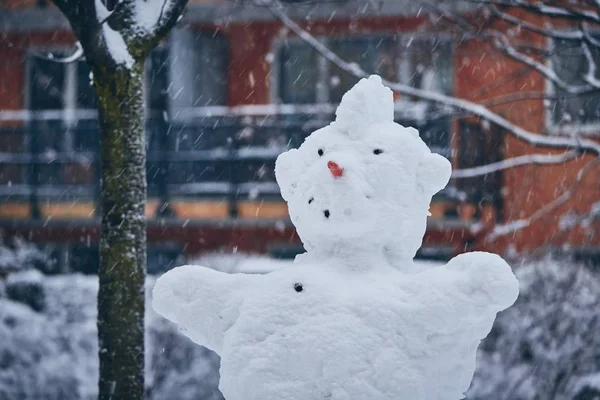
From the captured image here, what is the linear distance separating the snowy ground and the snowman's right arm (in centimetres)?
407

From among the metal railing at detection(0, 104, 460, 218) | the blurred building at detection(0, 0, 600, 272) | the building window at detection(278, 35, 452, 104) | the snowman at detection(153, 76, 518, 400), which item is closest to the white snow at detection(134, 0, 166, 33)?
the snowman at detection(153, 76, 518, 400)

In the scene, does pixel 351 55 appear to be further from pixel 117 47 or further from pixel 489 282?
pixel 489 282

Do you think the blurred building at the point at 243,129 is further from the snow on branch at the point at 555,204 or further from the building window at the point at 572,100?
the snow on branch at the point at 555,204

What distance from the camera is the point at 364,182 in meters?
3.76

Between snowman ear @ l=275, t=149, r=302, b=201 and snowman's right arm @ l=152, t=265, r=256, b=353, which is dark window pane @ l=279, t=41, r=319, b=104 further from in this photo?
snowman's right arm @ l=152, t=265, r=256, b=353

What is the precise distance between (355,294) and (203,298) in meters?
0.67

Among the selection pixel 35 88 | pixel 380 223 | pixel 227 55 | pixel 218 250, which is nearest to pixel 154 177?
pixel 218 250

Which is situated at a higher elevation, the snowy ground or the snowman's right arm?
the snowman's right arm

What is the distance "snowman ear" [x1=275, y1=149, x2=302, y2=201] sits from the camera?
Answer: 399 centimetres

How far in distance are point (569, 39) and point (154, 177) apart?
627 centimetres

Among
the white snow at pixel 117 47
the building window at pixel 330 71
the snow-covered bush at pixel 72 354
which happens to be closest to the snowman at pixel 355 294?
the white snow at pixel 117 47

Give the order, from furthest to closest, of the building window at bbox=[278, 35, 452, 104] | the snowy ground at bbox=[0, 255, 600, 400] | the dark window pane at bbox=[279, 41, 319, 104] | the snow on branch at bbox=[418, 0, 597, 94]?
the dark window pane at bbox=[279, 41, 319, 104]
the building window at bbox=[278, 35, 452, 104]
the snowy ground at bbox=[0, 255, 600, 400]
the snow on branch at bbox=[418, 0, 597, 94]

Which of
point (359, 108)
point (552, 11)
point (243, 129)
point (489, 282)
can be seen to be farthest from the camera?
point (243, 129)

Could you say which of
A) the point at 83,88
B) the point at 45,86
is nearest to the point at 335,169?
the point at 83,88
